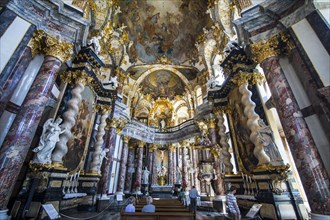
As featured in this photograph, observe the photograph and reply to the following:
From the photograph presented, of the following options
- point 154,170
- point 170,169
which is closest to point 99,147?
point 154,170

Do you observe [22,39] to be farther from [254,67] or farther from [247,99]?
[254,67]

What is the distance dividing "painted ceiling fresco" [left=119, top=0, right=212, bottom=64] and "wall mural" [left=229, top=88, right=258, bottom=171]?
9437 mm

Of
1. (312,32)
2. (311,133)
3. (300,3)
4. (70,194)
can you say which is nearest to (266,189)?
(311,133)

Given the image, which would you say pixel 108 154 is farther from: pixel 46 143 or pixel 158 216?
pixel 158 216

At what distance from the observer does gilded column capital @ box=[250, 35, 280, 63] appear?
6031 millimetres

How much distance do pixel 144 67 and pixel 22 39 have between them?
15.1m

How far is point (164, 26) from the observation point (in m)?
18.3

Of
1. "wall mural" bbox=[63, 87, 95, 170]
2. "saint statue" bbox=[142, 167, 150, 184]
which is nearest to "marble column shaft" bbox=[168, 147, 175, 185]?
"saint statue" bbox=[142, 167, 150, 184]

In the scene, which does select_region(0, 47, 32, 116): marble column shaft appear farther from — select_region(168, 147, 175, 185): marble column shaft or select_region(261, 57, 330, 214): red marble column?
select_region(168, 147, 175, 185): marble column shaft

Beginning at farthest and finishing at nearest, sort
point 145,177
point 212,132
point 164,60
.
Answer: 1. point 164,60
2. point 145,177
3. point 212,132

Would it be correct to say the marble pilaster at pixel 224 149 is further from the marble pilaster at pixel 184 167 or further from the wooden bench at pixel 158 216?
the marble pilaster at pixel 184 167

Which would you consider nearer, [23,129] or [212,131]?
[23,129]

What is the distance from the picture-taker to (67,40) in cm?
668

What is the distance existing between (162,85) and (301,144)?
18444 millimetres
